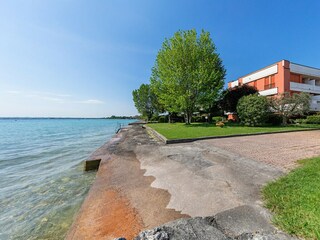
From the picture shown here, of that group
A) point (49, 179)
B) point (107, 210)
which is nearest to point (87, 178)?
point (49, 179)

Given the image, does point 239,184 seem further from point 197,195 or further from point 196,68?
point 196,68

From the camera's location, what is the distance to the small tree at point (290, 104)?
55.1 feet

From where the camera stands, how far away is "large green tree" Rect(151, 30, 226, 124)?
2128 cm

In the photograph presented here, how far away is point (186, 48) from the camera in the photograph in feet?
71.7

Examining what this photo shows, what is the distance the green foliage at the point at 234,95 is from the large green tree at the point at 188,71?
4.41 metres

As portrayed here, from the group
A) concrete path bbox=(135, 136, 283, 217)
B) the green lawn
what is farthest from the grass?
the green lawn

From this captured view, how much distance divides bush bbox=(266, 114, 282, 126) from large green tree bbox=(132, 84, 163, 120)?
101 ft

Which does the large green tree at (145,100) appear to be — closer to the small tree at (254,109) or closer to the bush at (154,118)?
the bush at (154,118)

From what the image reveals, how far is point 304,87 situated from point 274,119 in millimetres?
10952

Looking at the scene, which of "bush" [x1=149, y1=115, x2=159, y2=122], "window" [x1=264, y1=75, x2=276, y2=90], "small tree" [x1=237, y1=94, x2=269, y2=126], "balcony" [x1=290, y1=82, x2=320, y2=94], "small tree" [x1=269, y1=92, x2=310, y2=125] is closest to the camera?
"small tree" [x1=269, y1=92, x2=310, y2=125]

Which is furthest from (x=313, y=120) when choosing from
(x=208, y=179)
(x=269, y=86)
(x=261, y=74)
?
(x=208, y=179)

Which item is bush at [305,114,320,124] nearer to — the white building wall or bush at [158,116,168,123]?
the white building wall

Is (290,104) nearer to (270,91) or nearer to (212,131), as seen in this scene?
(270,91)

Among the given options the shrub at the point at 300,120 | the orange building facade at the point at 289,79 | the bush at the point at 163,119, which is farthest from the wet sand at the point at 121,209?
the bush at the point at 163,119
